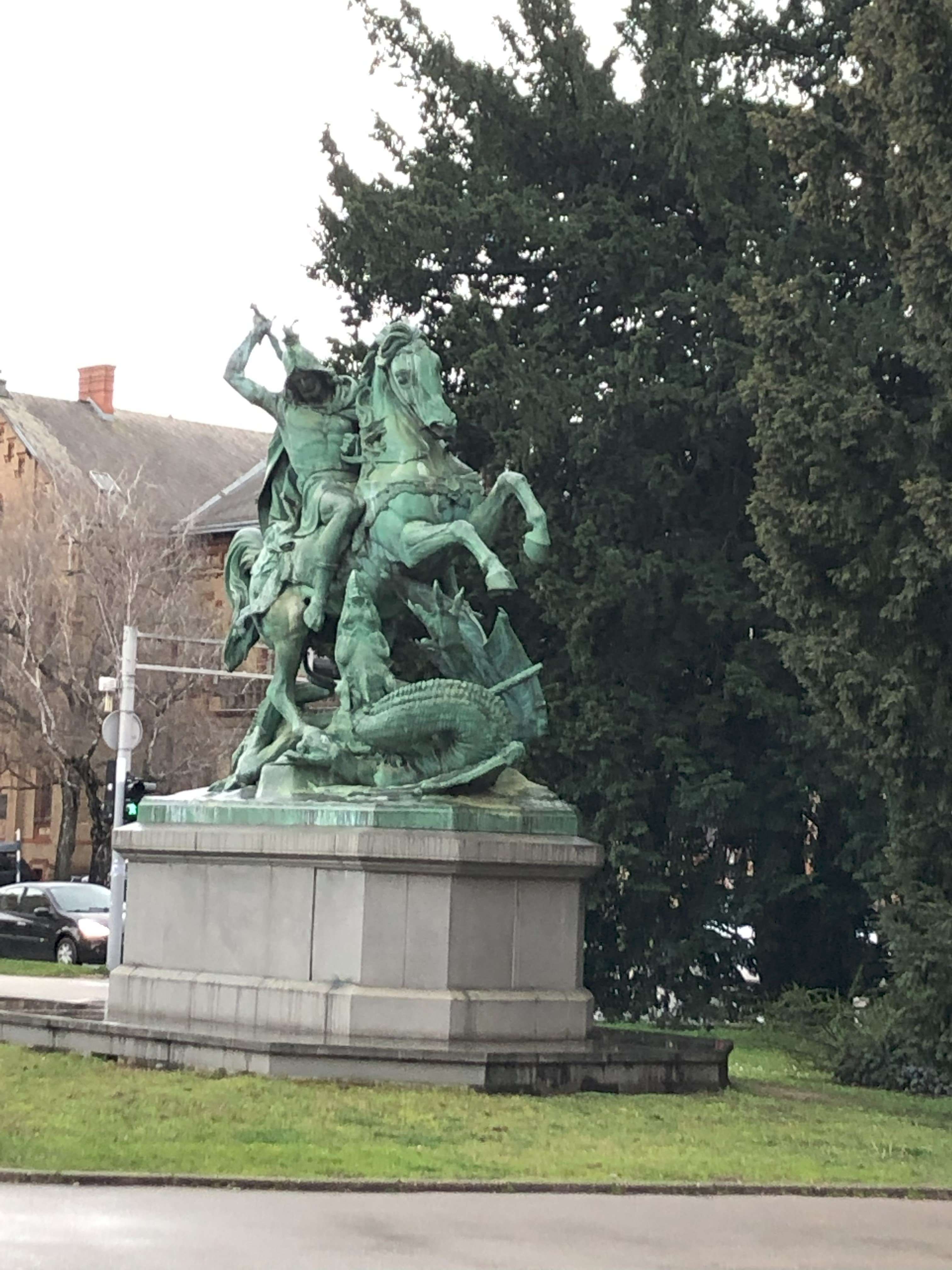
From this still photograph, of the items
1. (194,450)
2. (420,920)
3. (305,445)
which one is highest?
(194,450)

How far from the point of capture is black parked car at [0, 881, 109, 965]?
120 feet

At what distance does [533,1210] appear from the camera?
10.6 metres

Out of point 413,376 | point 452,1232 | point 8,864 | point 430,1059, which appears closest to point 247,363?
point 413,376

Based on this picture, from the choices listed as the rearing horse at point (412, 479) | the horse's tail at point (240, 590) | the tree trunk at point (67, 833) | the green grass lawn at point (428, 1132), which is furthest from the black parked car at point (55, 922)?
the green grass lawn at point (428, 1132)

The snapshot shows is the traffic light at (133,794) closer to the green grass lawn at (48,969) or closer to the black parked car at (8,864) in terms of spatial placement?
the green grass lawn at (48,969)

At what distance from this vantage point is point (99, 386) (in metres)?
76.1

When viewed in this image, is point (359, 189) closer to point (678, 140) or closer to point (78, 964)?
point (678, 140)

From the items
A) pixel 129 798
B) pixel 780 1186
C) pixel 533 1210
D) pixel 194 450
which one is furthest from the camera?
pixel 194 450

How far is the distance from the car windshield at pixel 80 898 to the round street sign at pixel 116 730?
4.24 m

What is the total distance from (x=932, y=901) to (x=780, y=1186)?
948cm

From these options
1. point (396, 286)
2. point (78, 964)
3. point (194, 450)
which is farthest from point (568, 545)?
point (194, 450)

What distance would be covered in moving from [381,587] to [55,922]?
66.7 ft

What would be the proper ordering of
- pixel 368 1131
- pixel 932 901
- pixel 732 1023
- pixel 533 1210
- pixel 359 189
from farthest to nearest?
pixel 359 189 → pixel 732 1023 → pixel 932 901 → pixel 368 1131 → pixel 533 1210

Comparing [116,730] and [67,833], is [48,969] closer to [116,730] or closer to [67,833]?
[116,730]
